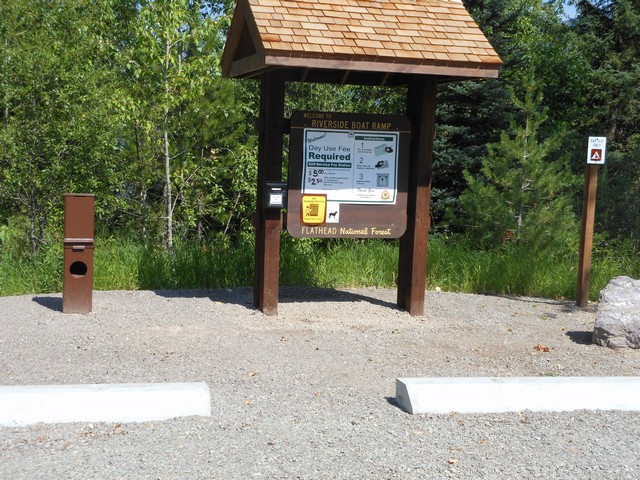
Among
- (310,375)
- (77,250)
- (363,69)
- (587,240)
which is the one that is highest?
(363,69)

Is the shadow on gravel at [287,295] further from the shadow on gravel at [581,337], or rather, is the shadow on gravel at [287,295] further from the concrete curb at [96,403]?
the concrete curb at [96,403]

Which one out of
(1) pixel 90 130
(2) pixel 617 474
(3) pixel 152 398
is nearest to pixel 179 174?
(1) pixel 90 130

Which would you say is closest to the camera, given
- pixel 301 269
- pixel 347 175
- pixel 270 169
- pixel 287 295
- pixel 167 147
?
pixel 270 169

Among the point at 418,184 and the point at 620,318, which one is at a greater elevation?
the point at 418,184

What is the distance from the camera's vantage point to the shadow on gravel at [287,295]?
9.38m

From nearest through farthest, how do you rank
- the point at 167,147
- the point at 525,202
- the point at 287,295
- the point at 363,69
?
the point at 363,69
the point at 287,295
the point at 167,147
the point at 525,202

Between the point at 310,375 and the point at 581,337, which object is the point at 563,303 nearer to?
the point at 581,337

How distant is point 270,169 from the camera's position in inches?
334

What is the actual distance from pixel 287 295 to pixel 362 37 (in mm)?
3215

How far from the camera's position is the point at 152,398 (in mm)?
5266

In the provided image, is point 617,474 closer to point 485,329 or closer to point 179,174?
point 485,329

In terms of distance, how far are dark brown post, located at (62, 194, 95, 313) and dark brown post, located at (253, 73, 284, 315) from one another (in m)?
1.69

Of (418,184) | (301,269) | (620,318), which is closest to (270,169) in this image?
(418,184)

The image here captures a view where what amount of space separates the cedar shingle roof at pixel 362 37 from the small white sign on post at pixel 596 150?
2184 mm
